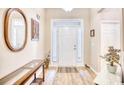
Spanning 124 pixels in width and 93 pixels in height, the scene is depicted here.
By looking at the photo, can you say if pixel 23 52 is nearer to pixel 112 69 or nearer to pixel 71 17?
pixel 71 17

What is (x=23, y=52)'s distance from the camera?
2.00 meters

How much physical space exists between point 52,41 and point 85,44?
2.06ft

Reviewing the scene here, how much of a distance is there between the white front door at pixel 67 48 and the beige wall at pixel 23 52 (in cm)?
31

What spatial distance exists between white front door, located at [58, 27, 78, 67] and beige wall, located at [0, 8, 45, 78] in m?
0.31

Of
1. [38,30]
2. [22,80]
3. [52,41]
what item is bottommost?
[22,80]

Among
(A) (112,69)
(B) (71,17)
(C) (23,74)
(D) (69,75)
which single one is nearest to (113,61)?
(A) (112,69)

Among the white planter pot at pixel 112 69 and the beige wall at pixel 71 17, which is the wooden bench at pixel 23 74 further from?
the white planter pot at pixel 112 69

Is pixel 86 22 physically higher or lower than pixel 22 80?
higher

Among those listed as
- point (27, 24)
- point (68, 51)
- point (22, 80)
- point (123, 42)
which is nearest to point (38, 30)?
point (27, 24)

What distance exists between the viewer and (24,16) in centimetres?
201

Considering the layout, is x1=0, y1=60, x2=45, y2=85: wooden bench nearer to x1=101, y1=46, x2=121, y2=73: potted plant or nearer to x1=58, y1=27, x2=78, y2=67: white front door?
x1=58, y1=27, x2=78, y2=67: white front door

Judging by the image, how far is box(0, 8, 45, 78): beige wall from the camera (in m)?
1.55
